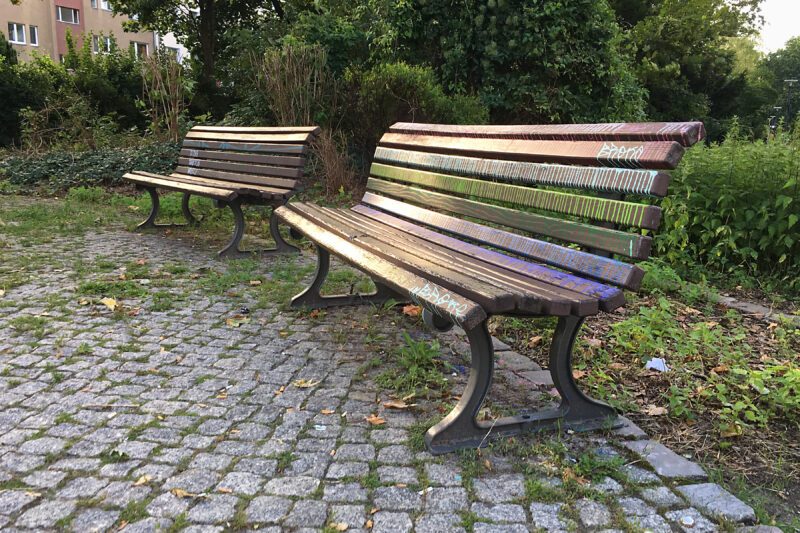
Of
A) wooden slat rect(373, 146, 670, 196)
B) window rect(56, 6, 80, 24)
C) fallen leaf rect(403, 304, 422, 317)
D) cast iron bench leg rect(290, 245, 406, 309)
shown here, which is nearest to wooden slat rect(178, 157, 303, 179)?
cast iron bench leg rect(290, 245, 406, 309)

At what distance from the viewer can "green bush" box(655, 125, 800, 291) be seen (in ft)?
16.1

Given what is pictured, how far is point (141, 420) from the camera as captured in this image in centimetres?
267

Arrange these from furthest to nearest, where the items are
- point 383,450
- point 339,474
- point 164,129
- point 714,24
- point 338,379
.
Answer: point 714,24, point 164,129, point 338,379, point 383,450, point 339,474

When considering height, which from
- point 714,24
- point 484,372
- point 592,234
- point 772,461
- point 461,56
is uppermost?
point 714,24

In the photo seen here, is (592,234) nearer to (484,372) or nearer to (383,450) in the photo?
(484,372)

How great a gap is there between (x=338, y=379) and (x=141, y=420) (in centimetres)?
96

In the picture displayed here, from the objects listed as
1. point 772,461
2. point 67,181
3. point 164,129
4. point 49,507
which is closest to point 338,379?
point 49,507

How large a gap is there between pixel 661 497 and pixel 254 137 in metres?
5.26

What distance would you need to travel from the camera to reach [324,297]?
4.37m

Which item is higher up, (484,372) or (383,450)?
(484,372)

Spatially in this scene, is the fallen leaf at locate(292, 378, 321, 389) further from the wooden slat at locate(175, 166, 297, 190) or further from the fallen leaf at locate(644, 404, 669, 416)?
the wooden slat at locate(175, 166, 297, 190)

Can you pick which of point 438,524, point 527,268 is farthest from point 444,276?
point 438,524

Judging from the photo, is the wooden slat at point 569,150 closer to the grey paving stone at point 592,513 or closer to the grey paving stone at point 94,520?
the grey paving stone at point 592,513

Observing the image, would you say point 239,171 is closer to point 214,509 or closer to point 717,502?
point 214,509
